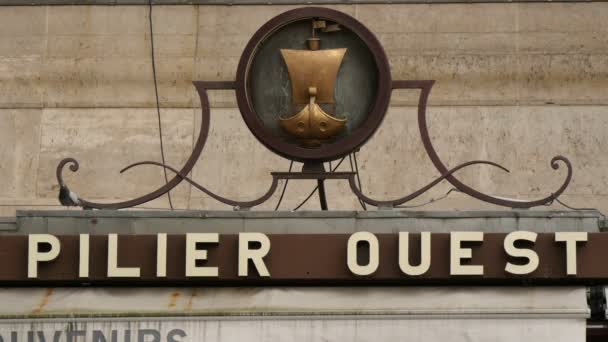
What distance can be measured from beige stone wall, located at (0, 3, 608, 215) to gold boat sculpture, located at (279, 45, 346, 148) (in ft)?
A: 25.5

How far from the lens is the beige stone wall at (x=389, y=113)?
1313 inches

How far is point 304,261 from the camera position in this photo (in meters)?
24.6

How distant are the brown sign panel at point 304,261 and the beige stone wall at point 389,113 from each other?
8297 mm

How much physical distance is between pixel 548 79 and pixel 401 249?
960 centimetres

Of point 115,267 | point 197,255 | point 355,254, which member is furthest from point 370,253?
point 115,267

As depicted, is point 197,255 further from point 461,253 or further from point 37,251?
→ point 461,253

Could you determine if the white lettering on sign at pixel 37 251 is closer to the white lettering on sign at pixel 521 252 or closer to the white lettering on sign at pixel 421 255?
the white lettering on sign at pixel 421 255

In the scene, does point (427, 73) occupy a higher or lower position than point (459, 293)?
higher

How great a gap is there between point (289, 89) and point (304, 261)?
1.99 metres

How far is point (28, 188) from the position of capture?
33469 mm

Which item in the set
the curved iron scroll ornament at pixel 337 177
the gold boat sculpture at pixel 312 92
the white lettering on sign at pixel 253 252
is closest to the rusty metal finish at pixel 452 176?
the curved iron scroll ornament at pixel 337 177

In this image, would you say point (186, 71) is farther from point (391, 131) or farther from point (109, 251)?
point (109, 251)

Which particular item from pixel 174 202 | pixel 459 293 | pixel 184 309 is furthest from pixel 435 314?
pixel 174 202

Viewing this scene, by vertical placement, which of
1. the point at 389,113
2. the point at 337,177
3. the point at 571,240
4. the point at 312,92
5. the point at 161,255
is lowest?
the point at 161,255
